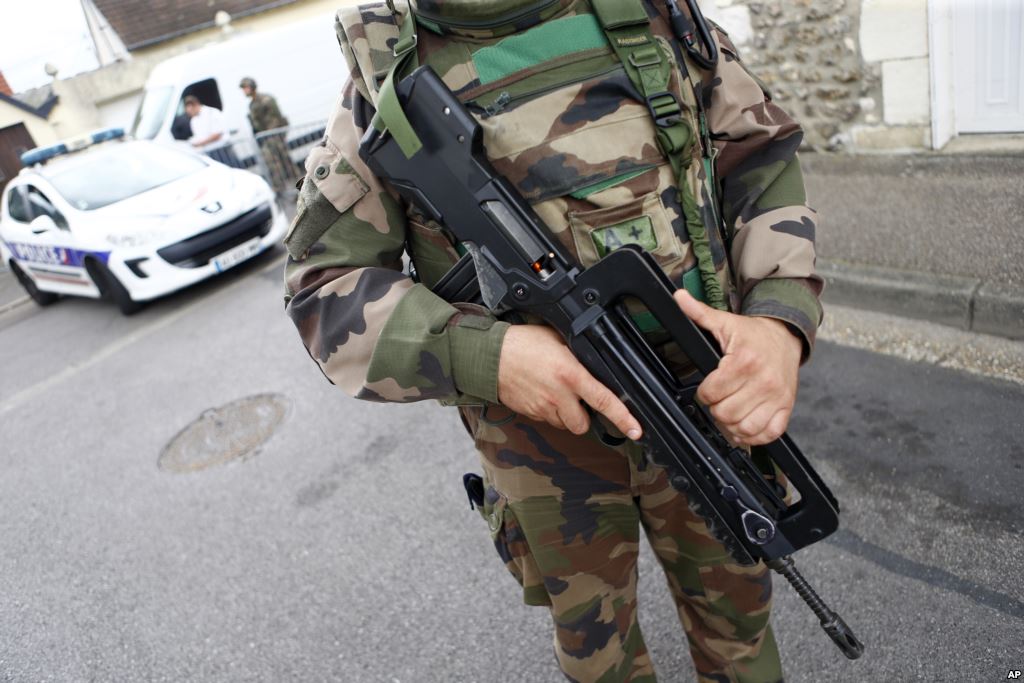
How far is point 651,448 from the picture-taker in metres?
1.28

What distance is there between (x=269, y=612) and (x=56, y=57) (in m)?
2.26

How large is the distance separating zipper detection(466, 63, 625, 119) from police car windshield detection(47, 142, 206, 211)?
671cm

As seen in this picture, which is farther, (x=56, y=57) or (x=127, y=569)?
(x=127, y=569)

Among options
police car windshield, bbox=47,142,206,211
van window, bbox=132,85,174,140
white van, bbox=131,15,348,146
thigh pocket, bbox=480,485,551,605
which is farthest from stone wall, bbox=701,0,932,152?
van window, bbox=132,85,174,140

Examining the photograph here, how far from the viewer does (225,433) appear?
406 cm

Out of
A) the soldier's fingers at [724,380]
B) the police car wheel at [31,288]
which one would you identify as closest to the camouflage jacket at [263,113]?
the police car wheel at [31,288]

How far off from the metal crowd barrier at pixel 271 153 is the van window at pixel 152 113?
0.75 metres

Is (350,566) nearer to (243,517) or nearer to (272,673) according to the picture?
(272,673)

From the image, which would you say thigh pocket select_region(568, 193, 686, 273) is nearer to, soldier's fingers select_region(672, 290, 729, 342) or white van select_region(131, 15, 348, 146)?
soldier's fingers select_region(672, 290, 729, 342)

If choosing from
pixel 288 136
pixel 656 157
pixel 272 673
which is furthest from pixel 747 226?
pixel 288 136

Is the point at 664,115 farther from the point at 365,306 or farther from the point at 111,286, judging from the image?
the point at 111,286

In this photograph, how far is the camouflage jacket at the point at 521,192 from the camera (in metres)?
1.26

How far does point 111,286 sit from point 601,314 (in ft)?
21.6

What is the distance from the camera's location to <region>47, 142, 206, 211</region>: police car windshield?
22.9 feet
